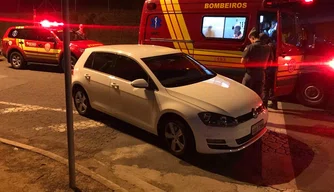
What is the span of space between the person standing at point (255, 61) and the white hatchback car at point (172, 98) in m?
1.04

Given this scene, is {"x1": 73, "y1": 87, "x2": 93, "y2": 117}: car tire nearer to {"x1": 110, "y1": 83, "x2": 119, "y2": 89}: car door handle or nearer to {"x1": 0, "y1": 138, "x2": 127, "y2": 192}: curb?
{"x1": 110, "y1": 83, "x2": 119, "y2": 89}: car door handle

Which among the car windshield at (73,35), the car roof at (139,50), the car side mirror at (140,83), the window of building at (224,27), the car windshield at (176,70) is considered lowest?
the car side mirror at (140,83)

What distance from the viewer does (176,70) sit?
550 centimetres

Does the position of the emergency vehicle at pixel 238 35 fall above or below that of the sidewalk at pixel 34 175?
above

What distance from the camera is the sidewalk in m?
3.71

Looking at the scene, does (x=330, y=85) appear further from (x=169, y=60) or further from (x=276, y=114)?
(x=169, y=60)

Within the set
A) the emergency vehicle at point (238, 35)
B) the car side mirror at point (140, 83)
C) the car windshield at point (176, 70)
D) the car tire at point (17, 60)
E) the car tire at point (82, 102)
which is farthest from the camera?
the car tire at point (17, 60)

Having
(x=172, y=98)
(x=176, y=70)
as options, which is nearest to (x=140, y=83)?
(x=172, y=98)

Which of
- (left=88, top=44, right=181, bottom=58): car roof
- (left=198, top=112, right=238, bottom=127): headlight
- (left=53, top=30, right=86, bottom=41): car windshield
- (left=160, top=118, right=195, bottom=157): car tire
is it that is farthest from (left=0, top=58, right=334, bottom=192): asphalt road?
(left=53, top=30, right=86, bottom=41): car windshield

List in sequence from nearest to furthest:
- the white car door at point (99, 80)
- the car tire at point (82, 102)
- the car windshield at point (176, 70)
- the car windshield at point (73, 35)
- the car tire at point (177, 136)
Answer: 1. the car tire at point (177, 136)
2. the car windshield at point (176, 70)
3. the white car door at point (99, 80)
4. the car tire at point (82, 102)
5. the car windshield at point (73, 35)

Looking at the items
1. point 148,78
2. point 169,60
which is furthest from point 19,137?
point 169,60

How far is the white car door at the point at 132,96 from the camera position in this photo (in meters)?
5.16

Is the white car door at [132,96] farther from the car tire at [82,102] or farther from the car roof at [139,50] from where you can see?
the car tire at [82,102]

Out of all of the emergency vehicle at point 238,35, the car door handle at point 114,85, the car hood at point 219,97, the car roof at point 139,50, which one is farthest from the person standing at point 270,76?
the car door handle at point 114,85
